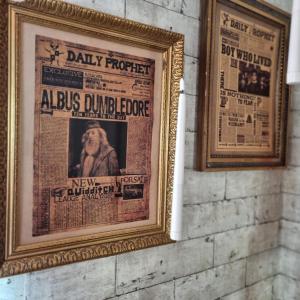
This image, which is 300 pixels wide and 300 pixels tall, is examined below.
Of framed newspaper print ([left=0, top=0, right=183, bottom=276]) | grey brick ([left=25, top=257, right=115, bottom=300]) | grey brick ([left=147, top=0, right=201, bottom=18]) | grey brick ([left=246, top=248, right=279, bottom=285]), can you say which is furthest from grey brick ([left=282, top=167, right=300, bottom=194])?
grey brick ([left=25, top=257, right=115, bottom=300])

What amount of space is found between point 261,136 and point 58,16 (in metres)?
0.99

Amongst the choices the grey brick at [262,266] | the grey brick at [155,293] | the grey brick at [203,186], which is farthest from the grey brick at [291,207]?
the grey brick at [155,293]

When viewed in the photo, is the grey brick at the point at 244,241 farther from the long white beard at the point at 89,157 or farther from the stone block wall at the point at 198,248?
the long white beard at the point at 89,157

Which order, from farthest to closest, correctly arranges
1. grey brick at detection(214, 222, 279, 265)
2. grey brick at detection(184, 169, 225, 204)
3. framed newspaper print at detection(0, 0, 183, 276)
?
grey brick at detection(214, 222, 279, 265), grey brick at detection(184, 169, 225, 204), framed newspaper print at detection(0, 0, 183, 276)

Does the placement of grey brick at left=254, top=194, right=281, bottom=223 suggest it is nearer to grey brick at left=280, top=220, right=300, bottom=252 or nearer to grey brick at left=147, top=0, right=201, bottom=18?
grey brick at left=280, top=220, right=300, bottom=252

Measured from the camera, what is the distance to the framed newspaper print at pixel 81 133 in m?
0.87

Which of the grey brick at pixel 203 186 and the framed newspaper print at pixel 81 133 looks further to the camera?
the grey brick at pixel 203 186

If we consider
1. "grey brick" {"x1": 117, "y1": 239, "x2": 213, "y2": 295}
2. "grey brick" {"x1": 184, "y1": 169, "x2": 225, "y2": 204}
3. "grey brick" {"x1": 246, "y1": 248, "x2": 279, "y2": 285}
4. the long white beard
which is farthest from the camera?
"grey brick" {"x1": 246, "y1": 248, "x2": 279, "y2": 285}

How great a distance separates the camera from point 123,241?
108 centimetres

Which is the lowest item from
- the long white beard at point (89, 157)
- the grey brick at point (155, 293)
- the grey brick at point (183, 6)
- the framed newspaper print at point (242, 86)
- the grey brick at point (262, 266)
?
the grey brick at point (262, 266)

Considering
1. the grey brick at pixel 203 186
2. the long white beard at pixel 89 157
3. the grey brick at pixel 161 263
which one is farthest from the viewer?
the grey brick at pixel 203 186

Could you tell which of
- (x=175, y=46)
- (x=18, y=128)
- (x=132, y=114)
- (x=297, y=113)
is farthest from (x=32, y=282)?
(x=297, y=113)

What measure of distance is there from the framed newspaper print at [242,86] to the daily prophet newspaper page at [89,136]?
272mm

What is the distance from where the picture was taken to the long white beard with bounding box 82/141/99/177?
999 mm
